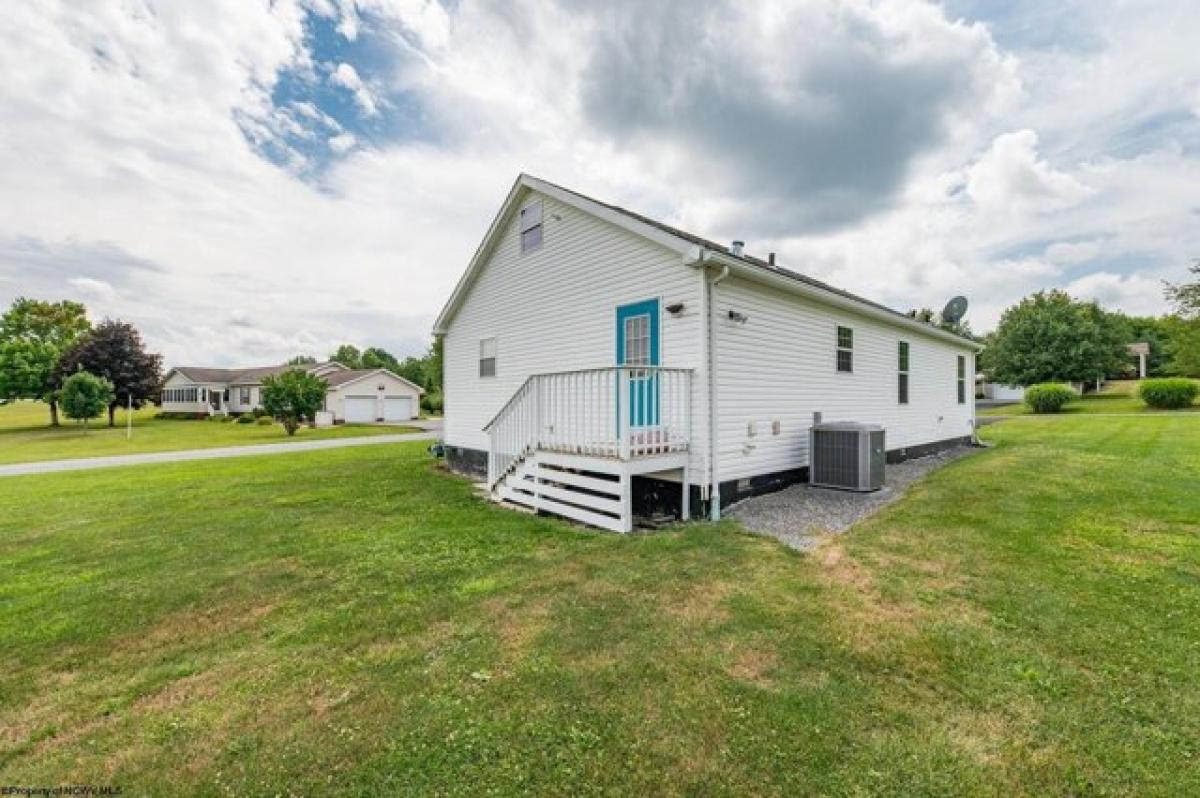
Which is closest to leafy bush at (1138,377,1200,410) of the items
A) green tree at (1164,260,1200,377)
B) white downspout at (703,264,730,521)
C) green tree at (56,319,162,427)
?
green tree at (1164,260,1200,377)

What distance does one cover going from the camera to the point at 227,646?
11.7ft

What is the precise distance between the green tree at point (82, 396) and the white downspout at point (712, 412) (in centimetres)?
3907

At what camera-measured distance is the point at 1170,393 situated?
24.8 meters

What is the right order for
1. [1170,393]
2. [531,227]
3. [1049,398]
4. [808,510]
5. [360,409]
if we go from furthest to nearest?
[360,409], [1049,398], [1170,393], [531,227], [808,510]

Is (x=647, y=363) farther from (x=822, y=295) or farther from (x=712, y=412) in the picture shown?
(x=822, y=295)

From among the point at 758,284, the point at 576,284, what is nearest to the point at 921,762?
the point at 758,284

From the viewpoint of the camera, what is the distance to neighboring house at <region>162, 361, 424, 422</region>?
3462 centimetres

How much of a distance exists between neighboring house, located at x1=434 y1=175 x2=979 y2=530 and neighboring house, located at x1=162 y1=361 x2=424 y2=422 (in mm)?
27482

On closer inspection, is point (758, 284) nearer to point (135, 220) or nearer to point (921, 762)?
point (921, 762)

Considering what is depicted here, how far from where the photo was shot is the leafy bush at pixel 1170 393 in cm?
2461

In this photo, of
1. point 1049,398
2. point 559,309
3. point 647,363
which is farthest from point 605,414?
point 1049,398

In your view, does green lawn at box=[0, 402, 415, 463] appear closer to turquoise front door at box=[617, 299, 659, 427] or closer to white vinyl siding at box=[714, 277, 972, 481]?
turquoise front door at box=[617, 299, 659, 427]

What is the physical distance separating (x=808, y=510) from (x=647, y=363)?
3.12 metres

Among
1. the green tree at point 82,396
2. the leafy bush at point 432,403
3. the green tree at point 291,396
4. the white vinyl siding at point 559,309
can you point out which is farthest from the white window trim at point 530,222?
the green tree at point 82,396
